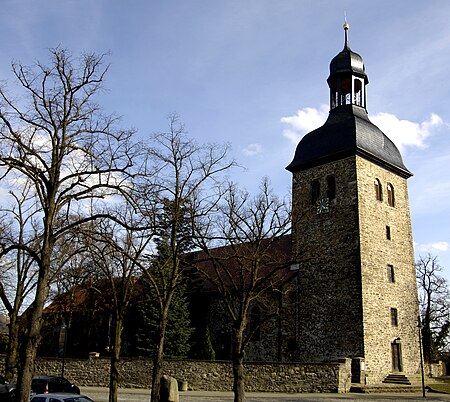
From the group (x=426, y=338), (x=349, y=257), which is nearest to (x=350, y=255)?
(x=349, y=257)

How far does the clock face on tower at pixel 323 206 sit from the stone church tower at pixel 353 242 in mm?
66

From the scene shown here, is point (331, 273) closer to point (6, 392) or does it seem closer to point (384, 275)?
point (384, 275)

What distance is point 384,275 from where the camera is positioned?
28.7 m

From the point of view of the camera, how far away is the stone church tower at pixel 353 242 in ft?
89.7

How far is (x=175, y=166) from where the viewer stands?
55.0ft

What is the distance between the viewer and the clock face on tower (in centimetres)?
3025

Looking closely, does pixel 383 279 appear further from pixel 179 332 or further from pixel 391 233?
pixel 179 332

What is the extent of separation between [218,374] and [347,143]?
46.9 ft

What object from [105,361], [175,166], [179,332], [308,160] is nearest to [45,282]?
[175,166]

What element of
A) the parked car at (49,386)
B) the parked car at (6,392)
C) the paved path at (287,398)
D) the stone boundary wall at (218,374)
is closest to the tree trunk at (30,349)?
the parked car at (6,392)

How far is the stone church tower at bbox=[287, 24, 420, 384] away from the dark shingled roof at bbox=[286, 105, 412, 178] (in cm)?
6

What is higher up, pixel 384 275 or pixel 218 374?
pixel 384 275

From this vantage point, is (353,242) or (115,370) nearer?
(115,370)

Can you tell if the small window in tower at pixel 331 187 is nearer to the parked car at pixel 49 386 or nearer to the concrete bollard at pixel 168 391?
the concrete bollard at pixel 168 391
